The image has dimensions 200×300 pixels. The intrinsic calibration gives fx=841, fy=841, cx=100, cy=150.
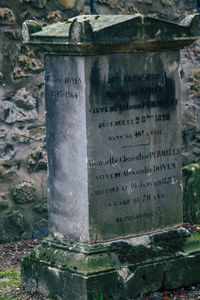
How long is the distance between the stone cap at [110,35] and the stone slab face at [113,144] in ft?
0.27

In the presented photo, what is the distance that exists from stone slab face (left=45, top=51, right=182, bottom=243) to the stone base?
→ 3.7 inches

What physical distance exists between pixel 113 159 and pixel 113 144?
0.33 ft

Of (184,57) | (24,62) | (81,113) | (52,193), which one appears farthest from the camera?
(184,57)

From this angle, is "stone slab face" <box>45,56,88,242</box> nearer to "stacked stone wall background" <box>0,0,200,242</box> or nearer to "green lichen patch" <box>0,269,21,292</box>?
"green lichen patch" <box>0,269,21,292</box>

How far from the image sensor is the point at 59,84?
574 centimetres

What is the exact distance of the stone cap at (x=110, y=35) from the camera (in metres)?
5.42

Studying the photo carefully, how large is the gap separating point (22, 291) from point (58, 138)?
114cm

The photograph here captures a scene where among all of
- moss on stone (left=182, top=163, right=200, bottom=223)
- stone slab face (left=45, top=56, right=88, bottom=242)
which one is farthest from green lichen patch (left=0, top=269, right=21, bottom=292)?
moss on stone (left=182, top=163, right=200, bottom=223)

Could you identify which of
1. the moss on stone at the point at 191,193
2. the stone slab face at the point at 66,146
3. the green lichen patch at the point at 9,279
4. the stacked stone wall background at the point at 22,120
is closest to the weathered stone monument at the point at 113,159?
the stone slab face at the point at 66,146

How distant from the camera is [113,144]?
5.68m

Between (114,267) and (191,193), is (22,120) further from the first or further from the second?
(114,267)

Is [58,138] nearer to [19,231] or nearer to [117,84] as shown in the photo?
[117,84]

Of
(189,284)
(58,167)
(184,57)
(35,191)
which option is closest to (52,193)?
(58,167)

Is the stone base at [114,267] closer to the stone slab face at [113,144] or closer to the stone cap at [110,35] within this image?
the stone slab face at [113,144]
